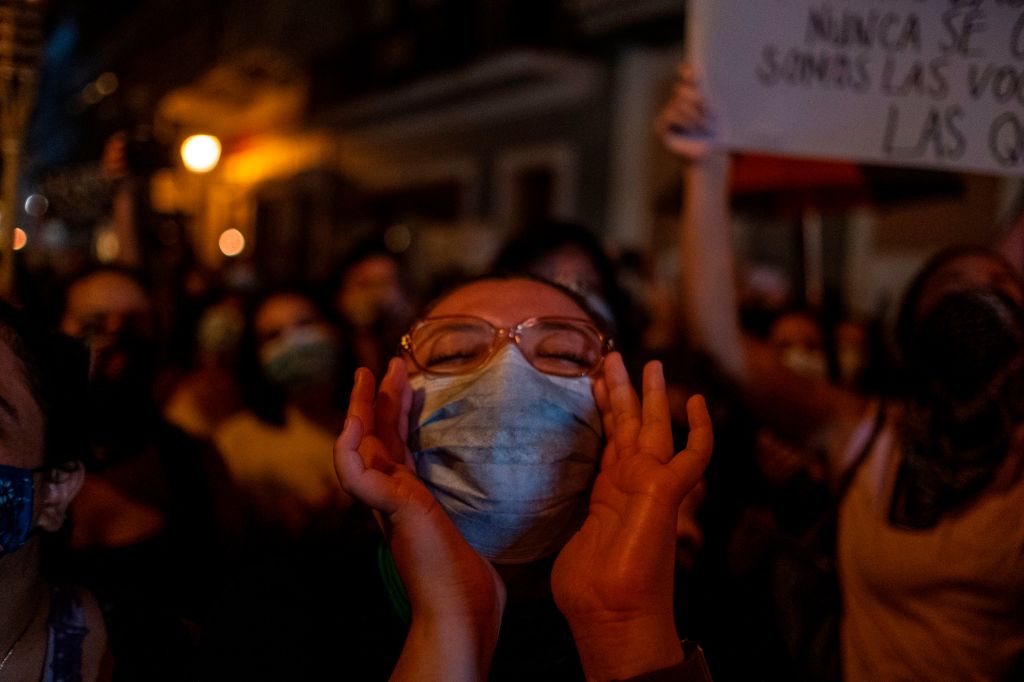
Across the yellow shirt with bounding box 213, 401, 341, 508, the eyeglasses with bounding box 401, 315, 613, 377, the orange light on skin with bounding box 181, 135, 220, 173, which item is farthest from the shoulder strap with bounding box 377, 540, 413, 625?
the orange light on skin with bounding box 181, 135, 220, 173

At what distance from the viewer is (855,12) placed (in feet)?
7.09

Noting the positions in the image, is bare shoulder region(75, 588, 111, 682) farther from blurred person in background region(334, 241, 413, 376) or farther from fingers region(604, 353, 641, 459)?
blurred person in background region(334, 241, 413, 376)

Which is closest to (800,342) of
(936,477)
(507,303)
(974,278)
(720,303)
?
(720,303)

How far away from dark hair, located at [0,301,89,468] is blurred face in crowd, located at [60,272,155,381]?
108 centimetres

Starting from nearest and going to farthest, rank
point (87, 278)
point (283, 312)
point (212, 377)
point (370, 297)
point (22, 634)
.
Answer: point (22, 634) < point (87, 278) < point (283, 312) < point (212, 377) < point (370, 297)

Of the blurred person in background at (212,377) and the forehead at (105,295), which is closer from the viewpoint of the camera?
the forehead at (105,295)

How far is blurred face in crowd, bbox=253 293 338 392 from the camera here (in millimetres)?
3127

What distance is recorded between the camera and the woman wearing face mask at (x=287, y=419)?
2928mm

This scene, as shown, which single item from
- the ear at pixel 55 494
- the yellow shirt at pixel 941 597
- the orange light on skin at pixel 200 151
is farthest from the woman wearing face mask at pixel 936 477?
the orange light on skin at pixel 200 151

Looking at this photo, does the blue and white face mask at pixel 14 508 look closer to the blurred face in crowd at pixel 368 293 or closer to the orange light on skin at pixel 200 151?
the blurred face in crowd at pixel 368 293

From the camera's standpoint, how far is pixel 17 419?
4.38 ft

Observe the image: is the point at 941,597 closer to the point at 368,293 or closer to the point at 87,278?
the point at 87,278

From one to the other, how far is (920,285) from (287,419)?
2.30 metres

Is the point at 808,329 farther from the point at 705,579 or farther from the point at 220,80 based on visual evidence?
the point at 220,80
